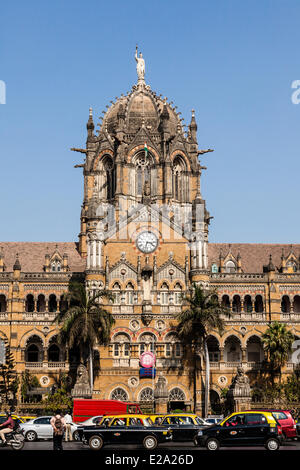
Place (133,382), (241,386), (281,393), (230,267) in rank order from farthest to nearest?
(230,267) < (133,382) < (281,393) < (241,386)

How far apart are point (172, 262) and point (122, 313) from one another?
798 centimetres

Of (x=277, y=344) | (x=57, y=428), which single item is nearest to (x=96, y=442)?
(x=57, y=428)

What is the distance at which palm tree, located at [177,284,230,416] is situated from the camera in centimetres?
6719

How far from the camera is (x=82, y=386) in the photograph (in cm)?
6191

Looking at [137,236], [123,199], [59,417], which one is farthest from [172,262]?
[59,417]

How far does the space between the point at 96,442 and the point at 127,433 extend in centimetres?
160

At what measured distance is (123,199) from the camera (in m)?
81.9

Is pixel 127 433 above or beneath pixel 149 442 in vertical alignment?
above

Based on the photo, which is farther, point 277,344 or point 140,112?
point 140,112

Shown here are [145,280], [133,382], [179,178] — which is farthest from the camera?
[179,178]

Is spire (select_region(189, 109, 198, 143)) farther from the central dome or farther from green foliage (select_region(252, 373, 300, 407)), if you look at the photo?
green foliage (select_region(252, 373, 300, 407))

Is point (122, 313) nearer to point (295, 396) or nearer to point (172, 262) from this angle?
point (172, 262)

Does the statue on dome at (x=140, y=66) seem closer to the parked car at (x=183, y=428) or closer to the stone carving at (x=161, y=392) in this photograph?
the stone carving at (x=161, y=392)

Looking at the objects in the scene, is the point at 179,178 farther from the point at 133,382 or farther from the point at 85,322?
the point at 85,322
